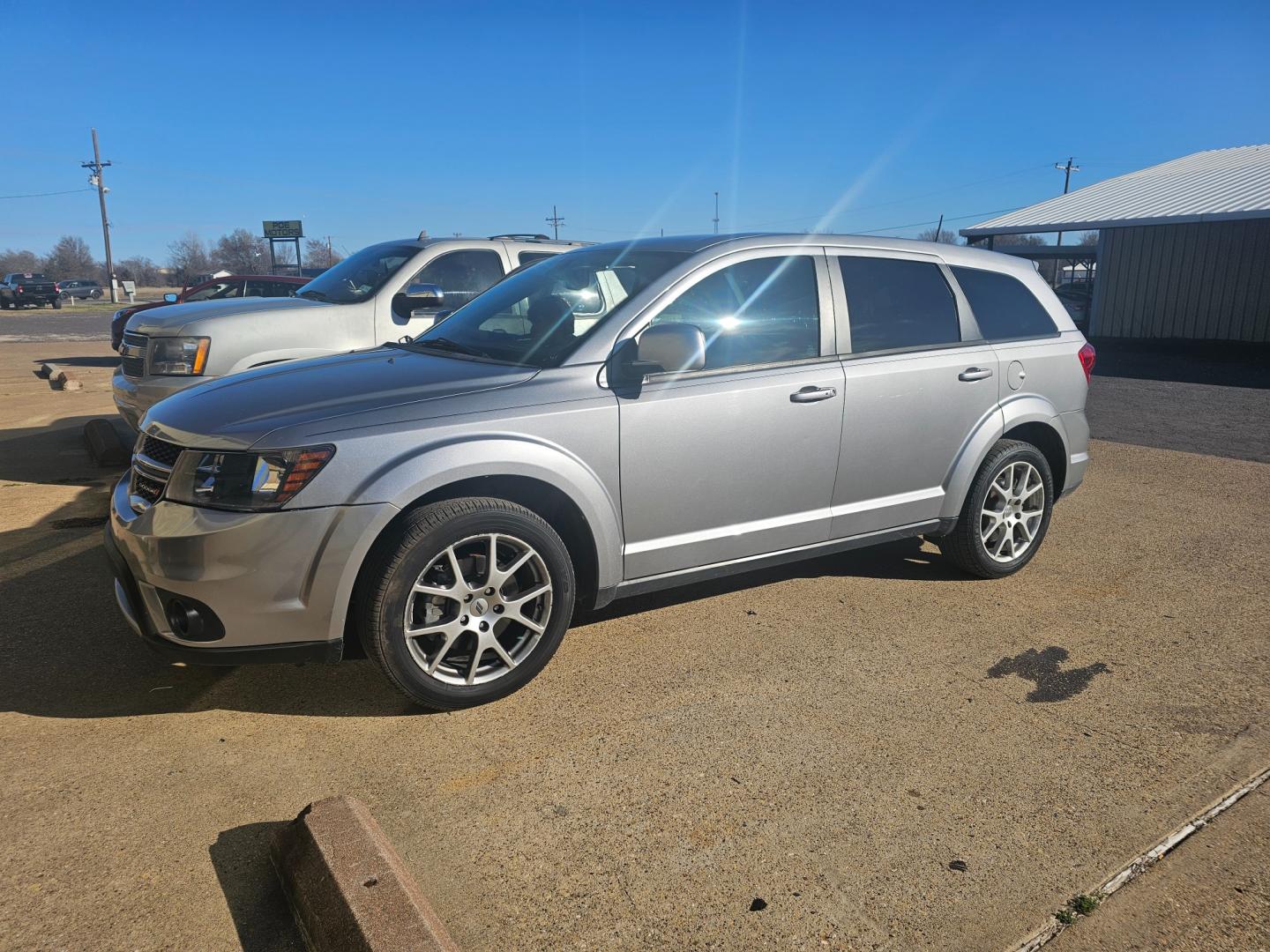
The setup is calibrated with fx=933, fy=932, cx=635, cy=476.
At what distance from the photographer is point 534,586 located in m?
3.64

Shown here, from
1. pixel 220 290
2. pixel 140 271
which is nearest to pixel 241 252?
pixel 140 271

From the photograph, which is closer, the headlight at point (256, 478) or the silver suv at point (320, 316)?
the headlight at point (256, 478)

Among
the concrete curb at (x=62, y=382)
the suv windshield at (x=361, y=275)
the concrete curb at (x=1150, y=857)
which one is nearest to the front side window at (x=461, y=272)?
the suv windshield at (x=361, y=275)

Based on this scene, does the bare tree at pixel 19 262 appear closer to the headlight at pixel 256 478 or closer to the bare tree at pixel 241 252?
the bare tree at pixel 241 252

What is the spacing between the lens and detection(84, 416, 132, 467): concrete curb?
771 centimetres

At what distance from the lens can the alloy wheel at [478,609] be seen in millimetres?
3432

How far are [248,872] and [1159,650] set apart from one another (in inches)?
150

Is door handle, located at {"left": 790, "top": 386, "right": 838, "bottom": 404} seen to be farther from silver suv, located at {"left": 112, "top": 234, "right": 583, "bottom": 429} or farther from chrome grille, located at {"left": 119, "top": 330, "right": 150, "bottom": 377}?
chrome grille, located at {"left": 119, "top": 330, "right": 150, "bottom": 377}

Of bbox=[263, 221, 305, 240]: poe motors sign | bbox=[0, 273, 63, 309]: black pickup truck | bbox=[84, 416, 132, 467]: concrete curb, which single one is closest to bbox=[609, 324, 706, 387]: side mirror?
bbox=[84, 416, 132, 467]: concrete curb

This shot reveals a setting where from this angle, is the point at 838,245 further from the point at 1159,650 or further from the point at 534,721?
the point at 534,721

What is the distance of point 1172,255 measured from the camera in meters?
24.1

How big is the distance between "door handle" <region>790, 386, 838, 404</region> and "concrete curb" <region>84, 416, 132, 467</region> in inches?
232

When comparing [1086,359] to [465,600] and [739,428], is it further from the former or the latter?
[465,600]

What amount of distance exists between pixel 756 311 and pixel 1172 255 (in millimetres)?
24391
